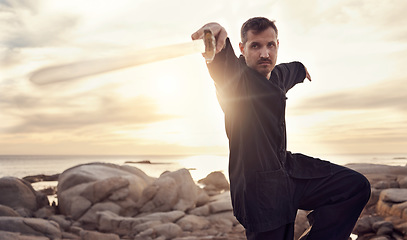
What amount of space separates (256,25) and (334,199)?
5.82ft

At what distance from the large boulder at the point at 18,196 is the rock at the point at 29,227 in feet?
10.4

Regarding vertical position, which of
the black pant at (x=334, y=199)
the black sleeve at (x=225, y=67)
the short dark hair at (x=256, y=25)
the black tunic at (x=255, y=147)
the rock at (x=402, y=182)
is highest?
the short dark hair at (x=256, y=25)

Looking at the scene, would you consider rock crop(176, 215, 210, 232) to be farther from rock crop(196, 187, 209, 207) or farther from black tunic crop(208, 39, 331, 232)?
black tunic crop(208, 39, 331, 232)

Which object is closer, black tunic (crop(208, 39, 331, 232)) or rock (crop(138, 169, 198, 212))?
black tunic (crop(208, 39, 331, 232))

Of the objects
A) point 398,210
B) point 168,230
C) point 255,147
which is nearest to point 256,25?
point 255,147

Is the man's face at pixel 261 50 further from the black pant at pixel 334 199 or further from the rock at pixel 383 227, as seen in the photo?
the rock at pixel 383 227

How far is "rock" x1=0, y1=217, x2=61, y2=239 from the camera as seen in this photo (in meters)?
8.80

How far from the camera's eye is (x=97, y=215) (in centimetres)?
1091

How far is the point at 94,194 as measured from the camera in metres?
12.0

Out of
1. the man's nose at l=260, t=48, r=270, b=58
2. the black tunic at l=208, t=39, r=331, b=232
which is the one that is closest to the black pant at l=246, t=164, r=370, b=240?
the black tunic at l=208, t=39, r=331, b=232

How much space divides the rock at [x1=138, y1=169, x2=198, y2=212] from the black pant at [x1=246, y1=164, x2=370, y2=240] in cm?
844

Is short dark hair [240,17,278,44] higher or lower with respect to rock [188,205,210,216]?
higher

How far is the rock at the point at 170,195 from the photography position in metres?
12.0

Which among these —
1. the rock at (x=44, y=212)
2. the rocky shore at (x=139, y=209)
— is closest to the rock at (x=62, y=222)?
the rocky shore at (x=139, y=209)
